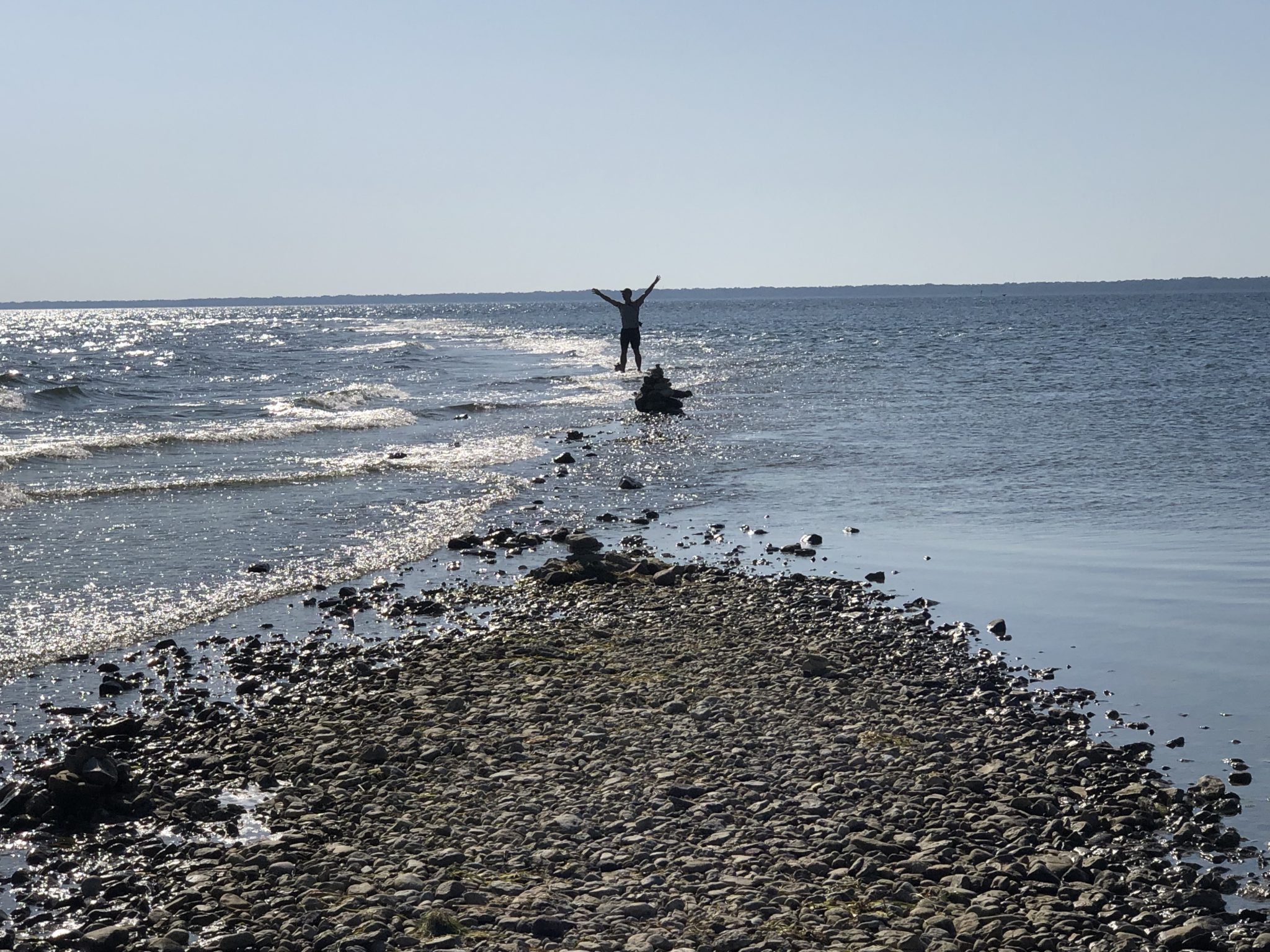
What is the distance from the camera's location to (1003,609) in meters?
12.8

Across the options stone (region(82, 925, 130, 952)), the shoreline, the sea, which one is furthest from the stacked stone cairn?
stone (region(82, 925, 130, 952))

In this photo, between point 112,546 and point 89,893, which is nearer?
point 89,893

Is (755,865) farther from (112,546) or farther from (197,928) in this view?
(112,546)

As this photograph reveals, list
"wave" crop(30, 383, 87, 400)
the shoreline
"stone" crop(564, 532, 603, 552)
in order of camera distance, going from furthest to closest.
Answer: "wave" crop(30, 383, 87, 400), "stone" crop(564, 532, 603, 552), the shoreline

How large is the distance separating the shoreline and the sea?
3.09ft

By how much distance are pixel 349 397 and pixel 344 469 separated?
63.8 feet

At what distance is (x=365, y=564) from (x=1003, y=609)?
28.0ft

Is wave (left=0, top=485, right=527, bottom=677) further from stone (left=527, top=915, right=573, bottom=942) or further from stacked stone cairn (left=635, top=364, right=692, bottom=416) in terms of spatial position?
stacked stone cairn (left=635, top=364, right=692, bottom=416)

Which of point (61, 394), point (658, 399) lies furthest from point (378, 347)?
point (658, 399)

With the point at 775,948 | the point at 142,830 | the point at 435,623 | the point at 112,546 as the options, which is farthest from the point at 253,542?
the point at 775,948

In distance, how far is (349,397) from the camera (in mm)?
43844

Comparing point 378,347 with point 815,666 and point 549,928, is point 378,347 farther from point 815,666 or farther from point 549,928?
point 549,928

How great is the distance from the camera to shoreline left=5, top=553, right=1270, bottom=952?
21.0ft

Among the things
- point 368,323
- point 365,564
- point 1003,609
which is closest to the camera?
point 1003,609
